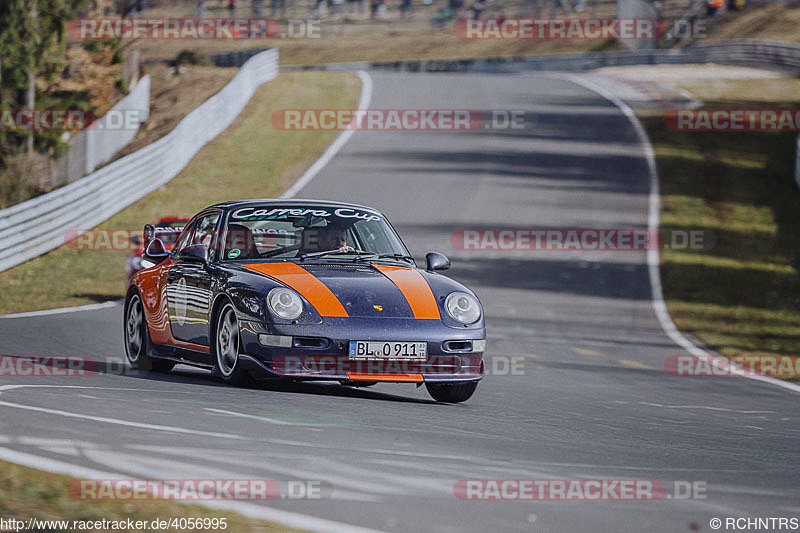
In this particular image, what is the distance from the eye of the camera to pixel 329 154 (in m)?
32.7

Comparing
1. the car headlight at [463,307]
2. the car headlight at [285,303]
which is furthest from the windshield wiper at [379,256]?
the car headlight at [285,303]

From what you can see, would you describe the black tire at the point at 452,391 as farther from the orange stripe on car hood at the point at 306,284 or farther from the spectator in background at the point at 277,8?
the spectator in background at the point at 277,8

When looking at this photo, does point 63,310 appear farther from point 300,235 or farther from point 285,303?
point 285,303

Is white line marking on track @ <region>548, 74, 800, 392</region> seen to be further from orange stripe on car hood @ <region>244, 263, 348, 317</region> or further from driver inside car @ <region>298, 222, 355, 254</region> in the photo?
orange stripe on car hood @ <region>244, 263, 348, 317</region>

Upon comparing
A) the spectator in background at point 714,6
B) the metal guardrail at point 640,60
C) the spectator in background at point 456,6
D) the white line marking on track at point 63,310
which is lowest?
the white line marking on track at point 63,310

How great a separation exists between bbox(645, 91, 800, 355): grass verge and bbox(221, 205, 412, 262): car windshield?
7971 millimetres

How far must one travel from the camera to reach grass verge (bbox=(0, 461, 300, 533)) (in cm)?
445

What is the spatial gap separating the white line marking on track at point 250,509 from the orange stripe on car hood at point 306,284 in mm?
3169

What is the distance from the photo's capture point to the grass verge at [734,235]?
1812 centimetres

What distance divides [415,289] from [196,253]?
1.83 meters

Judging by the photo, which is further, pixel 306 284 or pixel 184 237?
pixel 184 237

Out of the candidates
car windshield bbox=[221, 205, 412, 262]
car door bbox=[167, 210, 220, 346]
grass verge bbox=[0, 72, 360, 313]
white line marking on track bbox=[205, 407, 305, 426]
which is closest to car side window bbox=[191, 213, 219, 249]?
car door bbox=[167, 210, 220, 346]

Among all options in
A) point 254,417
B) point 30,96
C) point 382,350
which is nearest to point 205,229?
point 382,350

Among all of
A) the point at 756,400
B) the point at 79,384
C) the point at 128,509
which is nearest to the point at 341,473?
the point at 128,509
